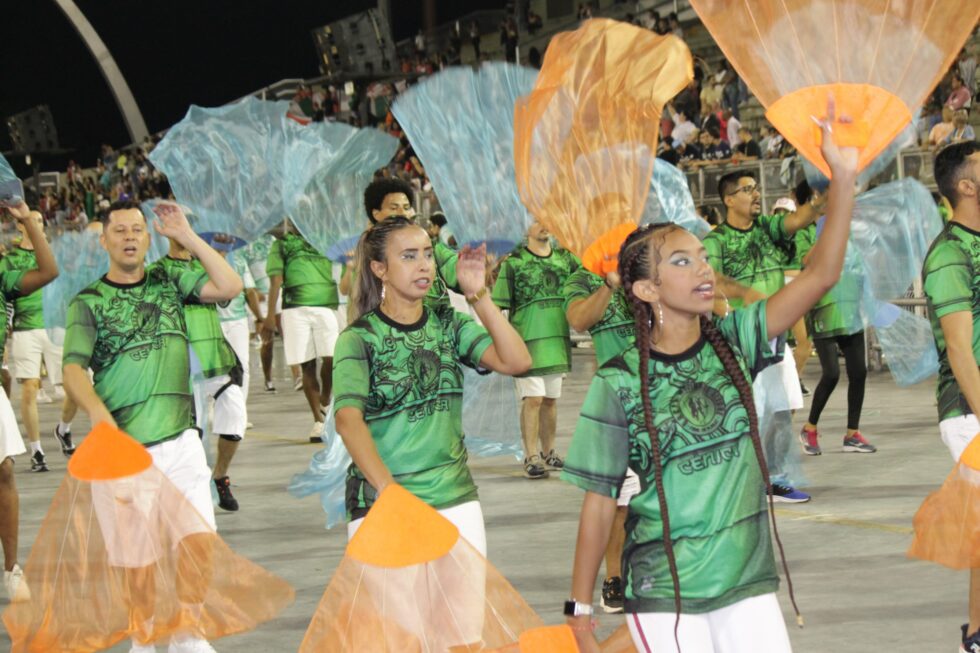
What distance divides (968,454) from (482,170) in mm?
2402

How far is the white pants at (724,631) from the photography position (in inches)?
142

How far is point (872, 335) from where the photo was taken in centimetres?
1564

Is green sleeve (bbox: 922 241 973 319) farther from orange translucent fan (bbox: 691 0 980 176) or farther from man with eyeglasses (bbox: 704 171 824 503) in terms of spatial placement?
man with eyeglasses (bbox: 704 171 824 503)

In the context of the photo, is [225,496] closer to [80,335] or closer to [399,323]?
[80,335]

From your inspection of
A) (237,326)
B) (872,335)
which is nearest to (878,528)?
→ (237,326)

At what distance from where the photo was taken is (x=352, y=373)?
15.0ft

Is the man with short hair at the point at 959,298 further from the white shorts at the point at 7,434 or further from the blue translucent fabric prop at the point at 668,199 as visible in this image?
the white shorts at the point at 7,434

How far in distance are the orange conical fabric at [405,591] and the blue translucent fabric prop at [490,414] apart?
18.2 feet

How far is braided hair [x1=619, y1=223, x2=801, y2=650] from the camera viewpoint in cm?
363

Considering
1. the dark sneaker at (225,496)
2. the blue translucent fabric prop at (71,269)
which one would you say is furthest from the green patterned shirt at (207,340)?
the blue translucent fabric prop at (71,269)

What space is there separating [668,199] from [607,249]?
4.26m

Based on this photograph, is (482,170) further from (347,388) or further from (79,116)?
(79,116)

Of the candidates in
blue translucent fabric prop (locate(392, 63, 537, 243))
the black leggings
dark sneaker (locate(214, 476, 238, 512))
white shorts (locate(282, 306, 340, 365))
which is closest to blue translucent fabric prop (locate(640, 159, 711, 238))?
the black leggings

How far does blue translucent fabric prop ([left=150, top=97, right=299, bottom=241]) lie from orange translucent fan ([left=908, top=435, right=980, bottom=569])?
4.29 meters
